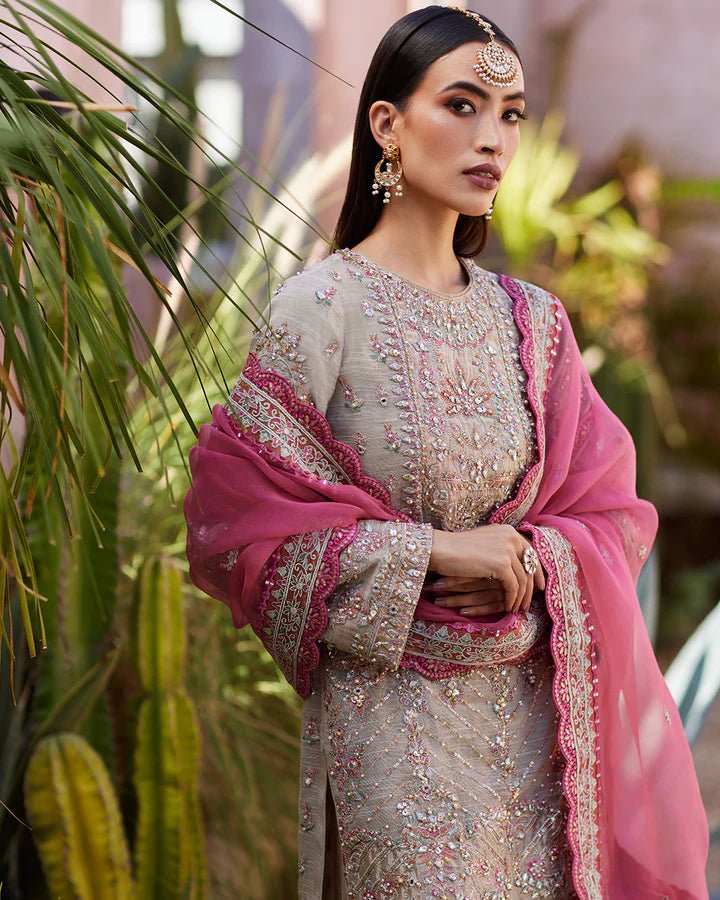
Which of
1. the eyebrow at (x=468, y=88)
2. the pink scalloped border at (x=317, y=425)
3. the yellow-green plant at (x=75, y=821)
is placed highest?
the eyebrow at (x=468, y=88)

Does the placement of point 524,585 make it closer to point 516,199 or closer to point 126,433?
point 126,433

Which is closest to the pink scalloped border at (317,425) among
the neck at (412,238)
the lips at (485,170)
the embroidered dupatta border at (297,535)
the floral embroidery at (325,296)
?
the embroidered dupatta border at (297,535)

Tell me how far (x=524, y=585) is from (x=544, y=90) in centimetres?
550

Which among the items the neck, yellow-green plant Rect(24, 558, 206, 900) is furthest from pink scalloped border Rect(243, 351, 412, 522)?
yellow-green plant Rect(24, 558, 206, 900)

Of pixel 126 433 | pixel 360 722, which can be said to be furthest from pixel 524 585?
pixel 126 433

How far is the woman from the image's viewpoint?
138cm

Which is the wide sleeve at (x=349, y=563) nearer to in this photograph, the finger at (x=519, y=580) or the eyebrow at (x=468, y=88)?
the finger at (x=519, y=580)

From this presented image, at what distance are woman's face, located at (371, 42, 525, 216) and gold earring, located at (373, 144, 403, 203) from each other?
4 cm

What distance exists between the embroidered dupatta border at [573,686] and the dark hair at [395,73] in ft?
1.13

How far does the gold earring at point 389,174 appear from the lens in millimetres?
1502

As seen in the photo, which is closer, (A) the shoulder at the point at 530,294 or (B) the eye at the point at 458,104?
(B) the eye at the point at 458,104

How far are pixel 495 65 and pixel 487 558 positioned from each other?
1.86 feet

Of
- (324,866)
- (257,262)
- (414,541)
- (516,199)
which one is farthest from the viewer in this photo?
(516,199)

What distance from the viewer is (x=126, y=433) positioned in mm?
969
